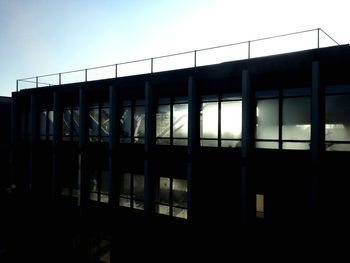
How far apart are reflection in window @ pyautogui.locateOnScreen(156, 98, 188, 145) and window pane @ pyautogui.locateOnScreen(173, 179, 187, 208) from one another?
2076 millimetres

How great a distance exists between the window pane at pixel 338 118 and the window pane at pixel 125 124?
10.1 meters

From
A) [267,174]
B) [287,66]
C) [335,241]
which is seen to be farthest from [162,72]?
[335,241]

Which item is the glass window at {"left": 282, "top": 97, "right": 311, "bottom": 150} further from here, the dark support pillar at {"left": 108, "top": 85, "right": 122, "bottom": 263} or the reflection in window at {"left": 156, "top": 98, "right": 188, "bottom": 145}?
the dark support pillar at {"left": 108, "top": 85, "right": 122, "bottom": 263}

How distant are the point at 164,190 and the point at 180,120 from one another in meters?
3.91

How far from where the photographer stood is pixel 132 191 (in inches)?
584

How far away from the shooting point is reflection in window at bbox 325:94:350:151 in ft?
31.4

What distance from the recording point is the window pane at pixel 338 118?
31.5ft

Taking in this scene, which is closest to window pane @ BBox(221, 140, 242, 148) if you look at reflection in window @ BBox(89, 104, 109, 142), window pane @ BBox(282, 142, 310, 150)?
window pane @ BBox(282, 142, 310, 150)

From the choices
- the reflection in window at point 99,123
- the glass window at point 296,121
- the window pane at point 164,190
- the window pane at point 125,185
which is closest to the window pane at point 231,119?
the glass window at point 296,121

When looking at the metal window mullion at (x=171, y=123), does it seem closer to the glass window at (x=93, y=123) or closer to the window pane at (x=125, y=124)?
the window pane at (x=125, y=124)

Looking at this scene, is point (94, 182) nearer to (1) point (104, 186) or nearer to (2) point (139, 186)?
(1) point (104, 186)

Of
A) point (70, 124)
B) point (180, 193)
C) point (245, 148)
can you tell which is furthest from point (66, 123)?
point (245, 148)

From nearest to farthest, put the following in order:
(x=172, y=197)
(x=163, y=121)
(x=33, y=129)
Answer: (x=172, y=197) < (x=163, y=121) < (x=33, y=129)

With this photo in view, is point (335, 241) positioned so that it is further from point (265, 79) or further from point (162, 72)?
point (162, 72)
